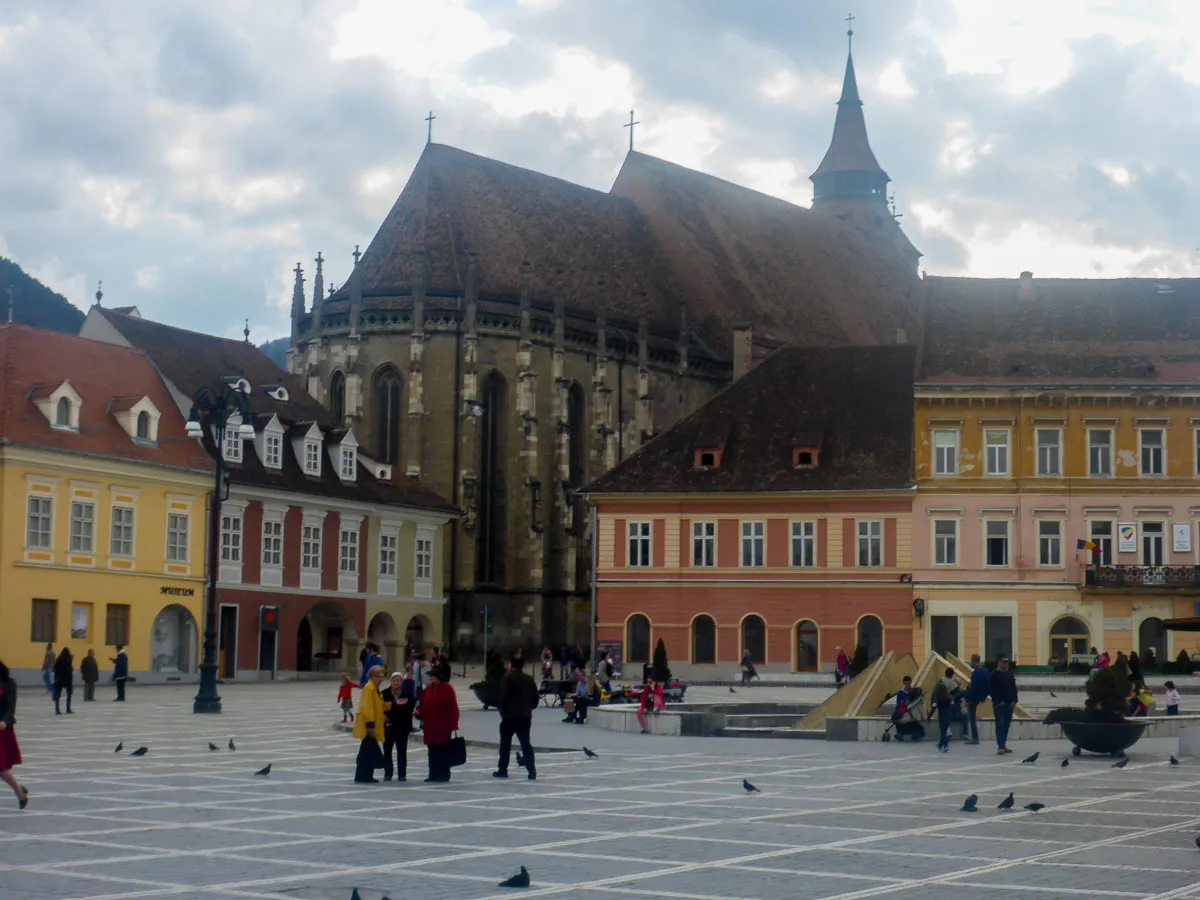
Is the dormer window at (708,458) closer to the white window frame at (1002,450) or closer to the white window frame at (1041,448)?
the white window frame at (1002,450)

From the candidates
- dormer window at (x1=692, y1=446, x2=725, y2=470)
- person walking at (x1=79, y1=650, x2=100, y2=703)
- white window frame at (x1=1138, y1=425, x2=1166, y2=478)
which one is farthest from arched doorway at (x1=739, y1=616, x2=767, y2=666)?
person walking at (x1=79, y1=650, x2=100, y2=703)

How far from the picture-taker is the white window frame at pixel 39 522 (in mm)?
50000

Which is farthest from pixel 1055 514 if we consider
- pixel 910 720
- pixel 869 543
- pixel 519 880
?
pixel 519 880

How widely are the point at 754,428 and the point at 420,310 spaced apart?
1956 centimetres

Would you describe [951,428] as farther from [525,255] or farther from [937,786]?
[937,786]

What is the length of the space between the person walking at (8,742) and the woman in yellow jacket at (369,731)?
4.41 meters

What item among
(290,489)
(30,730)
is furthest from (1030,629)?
(30,730)

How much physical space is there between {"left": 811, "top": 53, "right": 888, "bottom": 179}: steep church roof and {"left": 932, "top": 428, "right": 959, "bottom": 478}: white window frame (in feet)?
198

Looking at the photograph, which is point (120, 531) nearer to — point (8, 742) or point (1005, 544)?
point (1005, 544)

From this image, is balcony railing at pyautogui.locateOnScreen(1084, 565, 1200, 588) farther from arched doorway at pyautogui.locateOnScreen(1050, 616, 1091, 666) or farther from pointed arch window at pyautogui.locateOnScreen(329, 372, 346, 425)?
pointed arch window at pyautogui.locateOnScreen(329, 372, 346, 425)

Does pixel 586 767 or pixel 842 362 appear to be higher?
pixel 842 362

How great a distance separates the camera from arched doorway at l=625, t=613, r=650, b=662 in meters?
62.4

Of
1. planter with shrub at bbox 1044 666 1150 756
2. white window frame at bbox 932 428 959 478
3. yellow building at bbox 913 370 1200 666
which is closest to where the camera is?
planter with shrub at bbox 1044 666 1150 756

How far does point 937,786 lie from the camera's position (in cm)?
2219
